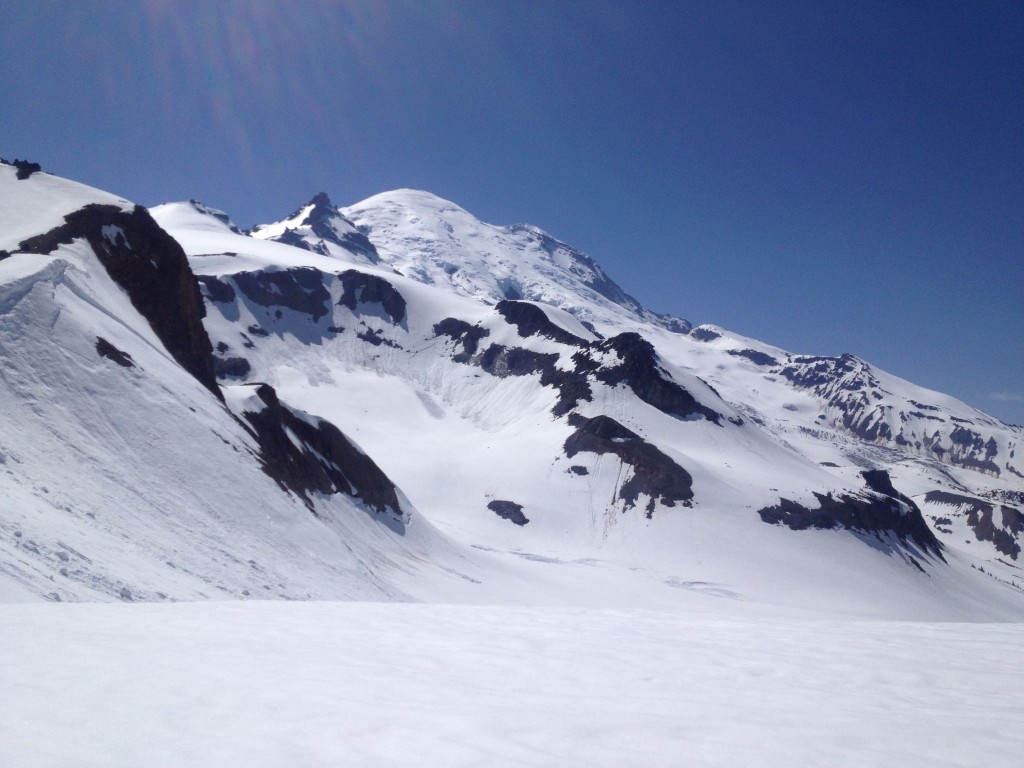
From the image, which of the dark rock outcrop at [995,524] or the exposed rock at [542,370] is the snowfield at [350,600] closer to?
the exposed rock at [542,370]

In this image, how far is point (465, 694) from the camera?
5879 millimetres

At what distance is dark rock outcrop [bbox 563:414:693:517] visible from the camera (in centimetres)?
7106

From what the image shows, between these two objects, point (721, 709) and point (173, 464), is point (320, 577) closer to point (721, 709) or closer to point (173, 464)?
point (173, 464)

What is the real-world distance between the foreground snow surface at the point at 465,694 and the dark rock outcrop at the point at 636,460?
62670mm

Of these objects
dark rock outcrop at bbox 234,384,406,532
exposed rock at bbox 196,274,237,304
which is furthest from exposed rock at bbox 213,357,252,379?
dark rock outcrop at bbox 234,384,406,532

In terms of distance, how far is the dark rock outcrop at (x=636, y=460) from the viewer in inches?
2798

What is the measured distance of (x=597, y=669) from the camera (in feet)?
24.5

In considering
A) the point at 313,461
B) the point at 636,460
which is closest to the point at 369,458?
the point at 313,461

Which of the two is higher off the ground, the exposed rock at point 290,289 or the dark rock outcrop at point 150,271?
the exposed rock at point 290,289

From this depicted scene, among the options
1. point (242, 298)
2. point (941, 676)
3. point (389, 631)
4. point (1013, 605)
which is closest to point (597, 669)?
point (389, 631)

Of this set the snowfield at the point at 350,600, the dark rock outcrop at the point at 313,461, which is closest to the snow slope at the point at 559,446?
the snowfield at the point at 350,600

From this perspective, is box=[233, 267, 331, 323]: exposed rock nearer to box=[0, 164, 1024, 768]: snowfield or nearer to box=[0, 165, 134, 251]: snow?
box=[0, 164, 1024, 768]: snowfield

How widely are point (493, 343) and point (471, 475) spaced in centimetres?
4247

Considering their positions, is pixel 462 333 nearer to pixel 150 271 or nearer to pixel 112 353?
pixel 150 271
